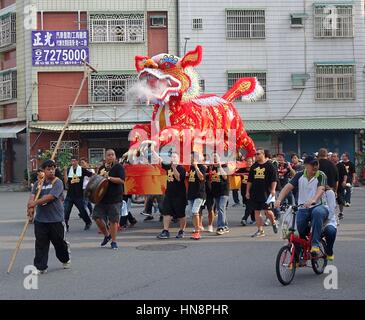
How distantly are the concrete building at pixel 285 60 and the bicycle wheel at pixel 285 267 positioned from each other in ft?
75.4

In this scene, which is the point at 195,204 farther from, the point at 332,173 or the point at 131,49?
the point at 131,49

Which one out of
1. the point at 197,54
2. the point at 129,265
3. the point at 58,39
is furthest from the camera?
the point at 58,39

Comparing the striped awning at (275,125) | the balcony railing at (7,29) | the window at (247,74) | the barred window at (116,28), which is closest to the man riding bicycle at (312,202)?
the striped awning at (275,125)

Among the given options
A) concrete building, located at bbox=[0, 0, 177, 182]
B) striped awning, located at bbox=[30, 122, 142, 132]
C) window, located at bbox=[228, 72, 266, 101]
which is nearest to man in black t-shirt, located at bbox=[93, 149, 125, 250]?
striped awning, located at bbox=[30, 122, 142, 132]

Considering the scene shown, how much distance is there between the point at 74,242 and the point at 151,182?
7.73 feet

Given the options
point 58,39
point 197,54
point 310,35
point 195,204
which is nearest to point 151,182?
point 195,204

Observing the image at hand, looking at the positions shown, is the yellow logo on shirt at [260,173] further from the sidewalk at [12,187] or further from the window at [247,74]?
the sidewalk at [12,187]

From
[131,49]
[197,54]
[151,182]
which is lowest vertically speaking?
[151,182]

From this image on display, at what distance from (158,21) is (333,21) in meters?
9.28

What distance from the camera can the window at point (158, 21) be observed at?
102 ft

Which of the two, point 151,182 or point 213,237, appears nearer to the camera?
point 213,237

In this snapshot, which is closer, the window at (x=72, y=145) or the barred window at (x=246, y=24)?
the window at (x=72, y=145)

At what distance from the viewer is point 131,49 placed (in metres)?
31.0

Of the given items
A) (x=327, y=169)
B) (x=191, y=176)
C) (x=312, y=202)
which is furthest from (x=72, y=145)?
(x=312, y=202)
